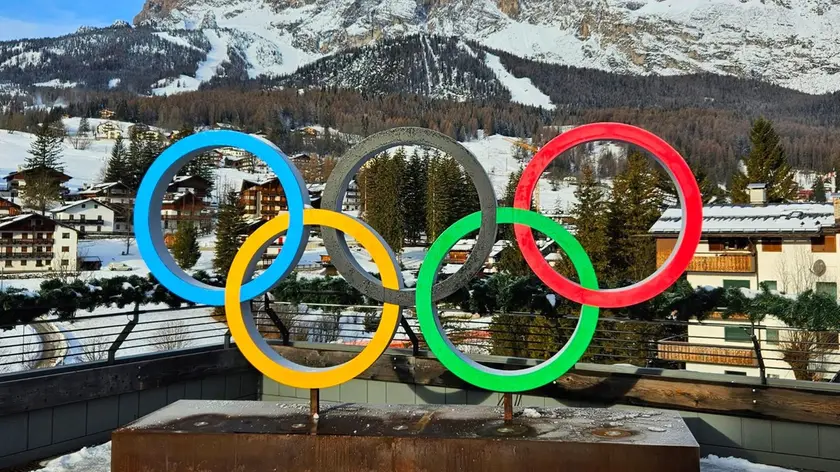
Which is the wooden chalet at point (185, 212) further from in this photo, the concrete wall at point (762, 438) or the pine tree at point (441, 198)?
the concrete wall at point (762, 438)

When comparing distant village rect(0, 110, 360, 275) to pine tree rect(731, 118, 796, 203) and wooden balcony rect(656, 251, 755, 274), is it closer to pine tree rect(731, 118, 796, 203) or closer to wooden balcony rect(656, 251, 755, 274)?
wooden balcony rect(656, 251, 755, 274)

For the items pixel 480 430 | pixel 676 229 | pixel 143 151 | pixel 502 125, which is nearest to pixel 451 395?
pixel 480 430

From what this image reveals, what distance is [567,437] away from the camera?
534 cm

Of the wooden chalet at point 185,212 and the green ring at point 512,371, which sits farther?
the wooden chalet at point 185,212

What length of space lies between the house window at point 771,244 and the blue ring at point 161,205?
19.9 metres

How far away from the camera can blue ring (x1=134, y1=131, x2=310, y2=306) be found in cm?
627

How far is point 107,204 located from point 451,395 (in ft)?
222

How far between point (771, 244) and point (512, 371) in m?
19.2

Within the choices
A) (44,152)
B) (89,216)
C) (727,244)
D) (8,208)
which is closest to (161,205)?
(727,244)

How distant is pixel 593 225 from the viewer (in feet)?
112

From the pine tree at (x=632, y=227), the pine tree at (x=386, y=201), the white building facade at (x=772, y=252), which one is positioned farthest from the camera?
the pine tree at (x=386, y=201)

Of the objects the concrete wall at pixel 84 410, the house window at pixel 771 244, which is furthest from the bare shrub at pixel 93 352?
the house window at pixel 771 244

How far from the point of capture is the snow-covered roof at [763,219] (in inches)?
855

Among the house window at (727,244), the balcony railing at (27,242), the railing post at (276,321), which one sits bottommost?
the railing post at (276,321)
